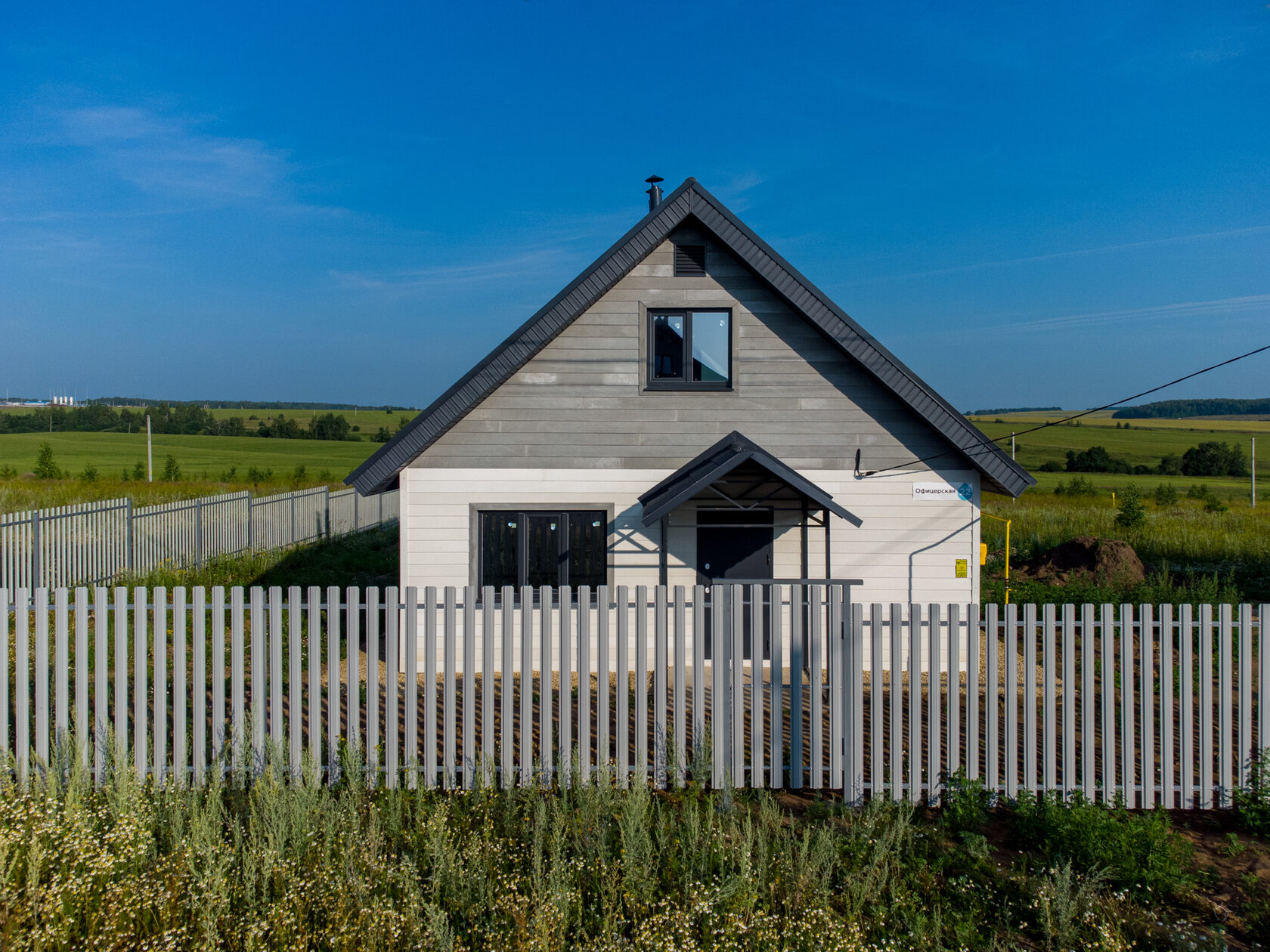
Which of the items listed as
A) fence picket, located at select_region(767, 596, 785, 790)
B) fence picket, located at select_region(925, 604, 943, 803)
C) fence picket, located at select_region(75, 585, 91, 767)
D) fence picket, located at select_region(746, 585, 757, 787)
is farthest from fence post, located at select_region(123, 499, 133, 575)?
fence picket, located at select_region(925, 604, 943, 803)

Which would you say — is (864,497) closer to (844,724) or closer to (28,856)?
(844,724)

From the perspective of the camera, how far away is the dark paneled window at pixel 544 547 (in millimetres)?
10383

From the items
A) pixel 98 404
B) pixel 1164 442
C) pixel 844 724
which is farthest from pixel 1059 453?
pixel 98 404

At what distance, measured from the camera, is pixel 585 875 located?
461 cm

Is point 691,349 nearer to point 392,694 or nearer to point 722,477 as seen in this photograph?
point 722,477

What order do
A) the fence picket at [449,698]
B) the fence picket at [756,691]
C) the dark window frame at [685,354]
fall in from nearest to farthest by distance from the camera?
the fence picket at [756,691], the fence picket at [449,698], the dark window frame at [685,354]

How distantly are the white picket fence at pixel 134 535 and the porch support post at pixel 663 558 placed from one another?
10.2 metres

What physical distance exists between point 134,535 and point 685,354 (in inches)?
524

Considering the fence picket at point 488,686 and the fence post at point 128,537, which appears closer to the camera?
the fence picket at point 488,686

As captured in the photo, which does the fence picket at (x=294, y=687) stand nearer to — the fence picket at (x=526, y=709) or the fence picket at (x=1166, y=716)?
the fence picket at (x=526, y=709)

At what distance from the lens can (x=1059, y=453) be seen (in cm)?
6662

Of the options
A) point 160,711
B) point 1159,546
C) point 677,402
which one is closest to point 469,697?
point 160,711

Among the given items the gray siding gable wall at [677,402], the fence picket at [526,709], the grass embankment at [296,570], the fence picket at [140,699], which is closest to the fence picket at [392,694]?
the fence picket at [526,709]

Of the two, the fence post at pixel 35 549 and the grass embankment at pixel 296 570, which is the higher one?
the fence post at pixel 35 549
